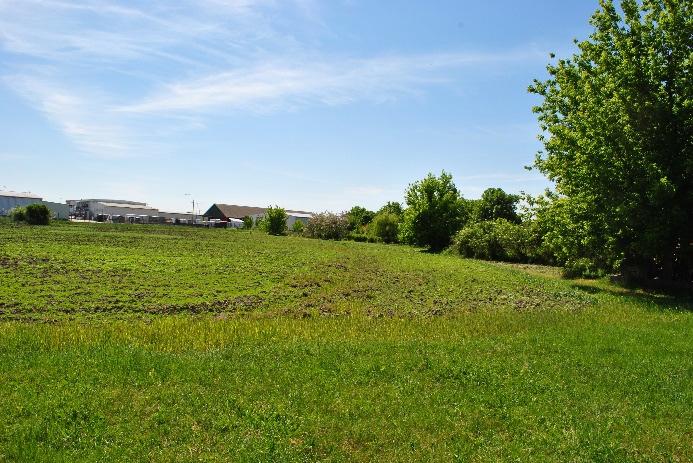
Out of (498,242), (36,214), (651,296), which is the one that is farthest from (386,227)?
(651,296)

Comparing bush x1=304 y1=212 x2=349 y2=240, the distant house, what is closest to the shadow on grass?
bush x1=304 y1=212 x2=349 y2=240

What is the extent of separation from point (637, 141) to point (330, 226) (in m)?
65.9

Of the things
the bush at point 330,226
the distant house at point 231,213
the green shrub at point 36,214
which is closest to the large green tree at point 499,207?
the bush at point 330,226

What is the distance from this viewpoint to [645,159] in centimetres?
2362

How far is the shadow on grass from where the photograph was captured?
826 inches

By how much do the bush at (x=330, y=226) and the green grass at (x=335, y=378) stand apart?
217ft

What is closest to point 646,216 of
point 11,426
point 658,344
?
point 658,344

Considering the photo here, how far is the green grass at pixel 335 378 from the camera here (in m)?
7.83

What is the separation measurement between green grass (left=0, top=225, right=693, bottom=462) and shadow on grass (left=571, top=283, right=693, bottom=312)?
28cm

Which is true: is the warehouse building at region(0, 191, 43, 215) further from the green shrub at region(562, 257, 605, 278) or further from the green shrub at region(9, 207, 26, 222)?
the green shrub at region(562, 257, 605, 278)

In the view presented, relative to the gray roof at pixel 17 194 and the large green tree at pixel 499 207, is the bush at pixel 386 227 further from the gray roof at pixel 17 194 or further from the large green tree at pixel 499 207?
the gray roof at pixel 17 194

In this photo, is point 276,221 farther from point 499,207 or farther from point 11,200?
point 11,200

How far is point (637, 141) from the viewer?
80.7 feet

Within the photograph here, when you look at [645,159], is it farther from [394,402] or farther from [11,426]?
[11,426]
